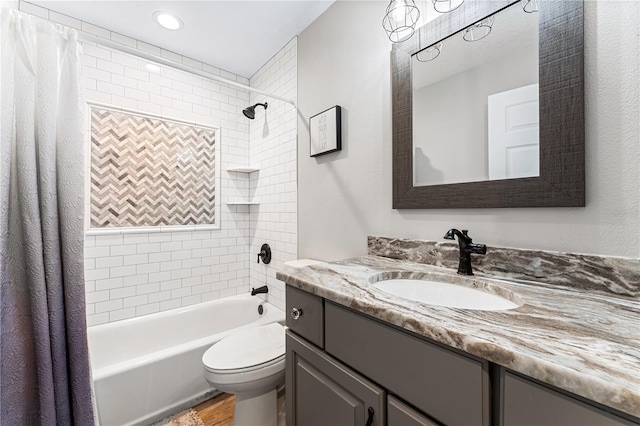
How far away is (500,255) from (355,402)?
70 centimetres

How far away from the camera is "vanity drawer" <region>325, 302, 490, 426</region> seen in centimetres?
53

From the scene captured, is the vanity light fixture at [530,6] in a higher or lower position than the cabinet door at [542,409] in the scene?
higher

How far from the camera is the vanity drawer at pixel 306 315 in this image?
90 centimetres

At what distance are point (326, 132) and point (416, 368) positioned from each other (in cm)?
139

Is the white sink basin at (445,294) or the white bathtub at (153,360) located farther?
the white bathtub at (153,360)

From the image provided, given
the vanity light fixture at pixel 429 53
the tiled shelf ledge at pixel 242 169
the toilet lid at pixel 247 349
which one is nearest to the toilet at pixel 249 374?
the toilet lid at pixel 247 349

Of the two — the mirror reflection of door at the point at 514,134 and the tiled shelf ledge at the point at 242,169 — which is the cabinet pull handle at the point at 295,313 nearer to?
the mirror reflection of door at the point at 514,134

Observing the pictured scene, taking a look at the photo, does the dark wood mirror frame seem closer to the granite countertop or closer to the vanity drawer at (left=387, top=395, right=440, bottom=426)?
the granite countertop

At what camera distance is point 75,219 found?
3.75 feet

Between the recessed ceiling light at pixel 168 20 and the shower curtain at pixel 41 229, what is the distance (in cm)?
82

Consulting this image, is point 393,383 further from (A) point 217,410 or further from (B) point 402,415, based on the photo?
(A) point 217,410

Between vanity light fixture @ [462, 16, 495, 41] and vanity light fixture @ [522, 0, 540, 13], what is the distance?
0.10 metres

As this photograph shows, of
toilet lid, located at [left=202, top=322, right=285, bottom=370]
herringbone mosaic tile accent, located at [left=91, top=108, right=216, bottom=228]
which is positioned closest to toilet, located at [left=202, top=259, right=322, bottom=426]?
toilet lid, located at [left=202, top=322, right=285, bottom=370]

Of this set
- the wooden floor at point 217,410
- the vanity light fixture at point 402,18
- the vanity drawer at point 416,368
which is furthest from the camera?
the wooden floor at point 217,410
